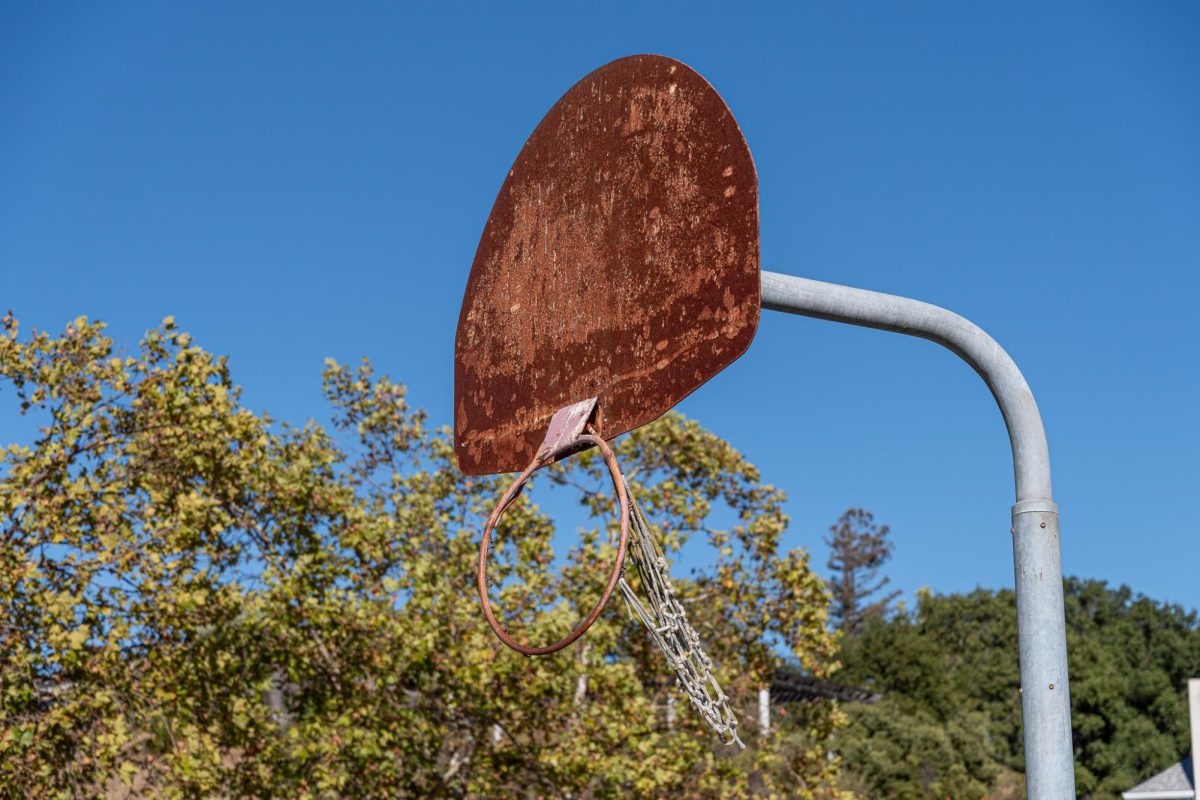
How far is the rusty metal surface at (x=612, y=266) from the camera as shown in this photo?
255cm

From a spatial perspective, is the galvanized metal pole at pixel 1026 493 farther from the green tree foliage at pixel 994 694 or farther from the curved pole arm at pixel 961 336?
the green tree foliage at pixel 994 694

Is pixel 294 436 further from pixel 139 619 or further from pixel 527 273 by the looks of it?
pixel 527 273

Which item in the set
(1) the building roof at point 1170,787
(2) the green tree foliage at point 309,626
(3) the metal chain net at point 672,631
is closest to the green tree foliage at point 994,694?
(1) the building roof at point 1170,787

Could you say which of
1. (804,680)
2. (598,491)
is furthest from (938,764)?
(598,491)

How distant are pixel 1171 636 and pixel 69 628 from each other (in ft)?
124

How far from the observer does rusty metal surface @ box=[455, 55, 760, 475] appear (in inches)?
100

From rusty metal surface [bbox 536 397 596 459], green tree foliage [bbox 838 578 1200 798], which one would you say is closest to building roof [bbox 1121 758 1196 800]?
green tree foliage [bbox 838 578 1200 798]

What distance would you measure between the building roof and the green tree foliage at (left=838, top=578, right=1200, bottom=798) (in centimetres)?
535

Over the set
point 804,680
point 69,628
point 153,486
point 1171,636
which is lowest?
point 69,628

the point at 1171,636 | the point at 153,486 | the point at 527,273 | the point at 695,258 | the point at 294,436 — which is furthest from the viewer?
the point at 1171,636

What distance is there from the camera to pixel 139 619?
846 cm

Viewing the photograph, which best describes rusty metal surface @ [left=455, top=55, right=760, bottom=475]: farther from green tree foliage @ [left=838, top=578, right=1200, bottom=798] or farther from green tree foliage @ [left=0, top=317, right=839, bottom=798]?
green tree foliage @ [left=838, top=578, right=1200, bottom=798]

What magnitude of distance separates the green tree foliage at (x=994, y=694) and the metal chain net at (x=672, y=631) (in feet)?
80.1

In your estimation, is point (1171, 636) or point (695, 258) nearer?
point (695, 258)
